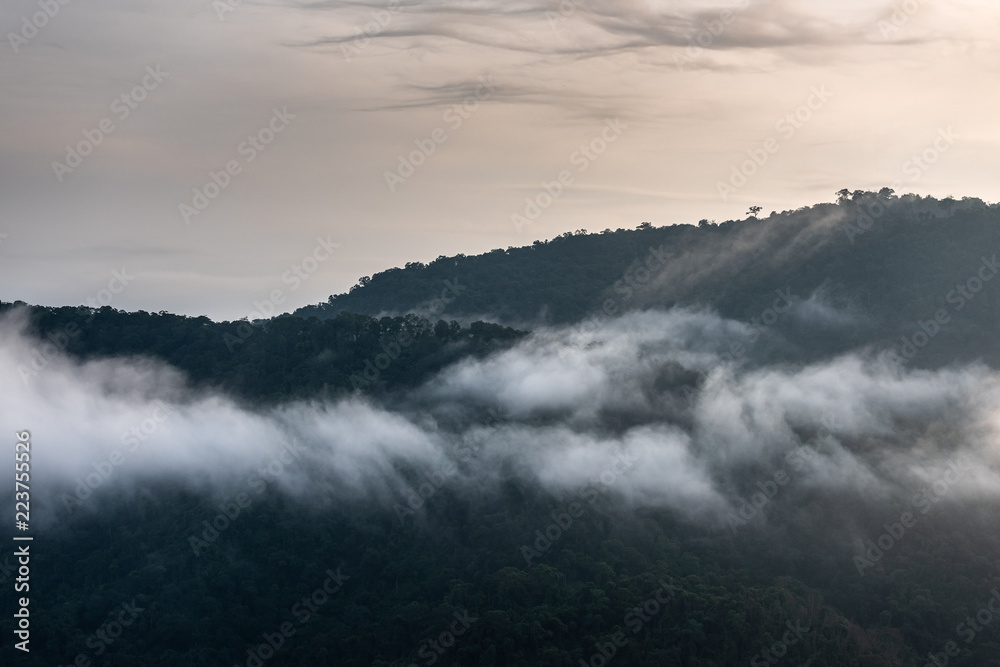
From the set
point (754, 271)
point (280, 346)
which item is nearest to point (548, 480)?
point (280, 346)

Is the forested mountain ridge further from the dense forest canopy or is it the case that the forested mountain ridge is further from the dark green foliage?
the dark green foliage

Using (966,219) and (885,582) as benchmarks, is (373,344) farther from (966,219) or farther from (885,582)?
(966,219)

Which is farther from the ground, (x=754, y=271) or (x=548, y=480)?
(x=754, y=271)

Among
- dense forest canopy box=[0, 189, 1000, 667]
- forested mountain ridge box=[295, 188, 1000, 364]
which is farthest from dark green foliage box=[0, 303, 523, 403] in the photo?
forested mountain ridge box=[295, 188, 1000, 364]

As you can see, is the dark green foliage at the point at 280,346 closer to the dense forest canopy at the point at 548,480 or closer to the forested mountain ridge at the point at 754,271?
the dense forest canopy at the point at 548,480

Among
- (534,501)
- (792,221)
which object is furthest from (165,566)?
(792,221)

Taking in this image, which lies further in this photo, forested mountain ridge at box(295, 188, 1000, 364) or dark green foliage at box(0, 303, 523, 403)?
forested mountain ridge at box(295, 188, 1000, 364)

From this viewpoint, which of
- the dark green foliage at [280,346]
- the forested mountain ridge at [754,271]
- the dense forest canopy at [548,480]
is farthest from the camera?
the forested mountain ridge at [754,271]

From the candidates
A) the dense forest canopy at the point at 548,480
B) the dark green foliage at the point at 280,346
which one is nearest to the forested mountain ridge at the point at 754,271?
the dense forest canopy at the point at 548,480

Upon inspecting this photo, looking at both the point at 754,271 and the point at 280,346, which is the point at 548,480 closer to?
the point at 280,346

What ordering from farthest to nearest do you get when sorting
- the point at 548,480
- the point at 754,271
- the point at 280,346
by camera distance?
the point at 754,271 → the point at 280,346 → the point at 548,480

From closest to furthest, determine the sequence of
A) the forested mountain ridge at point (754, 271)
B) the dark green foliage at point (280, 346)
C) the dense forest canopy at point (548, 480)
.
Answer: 1. the dense forest canopy at point (548, 480)
2. the dark green foliage at point (280, 346)
3. the forested mountain ridge at point (754, 271)
